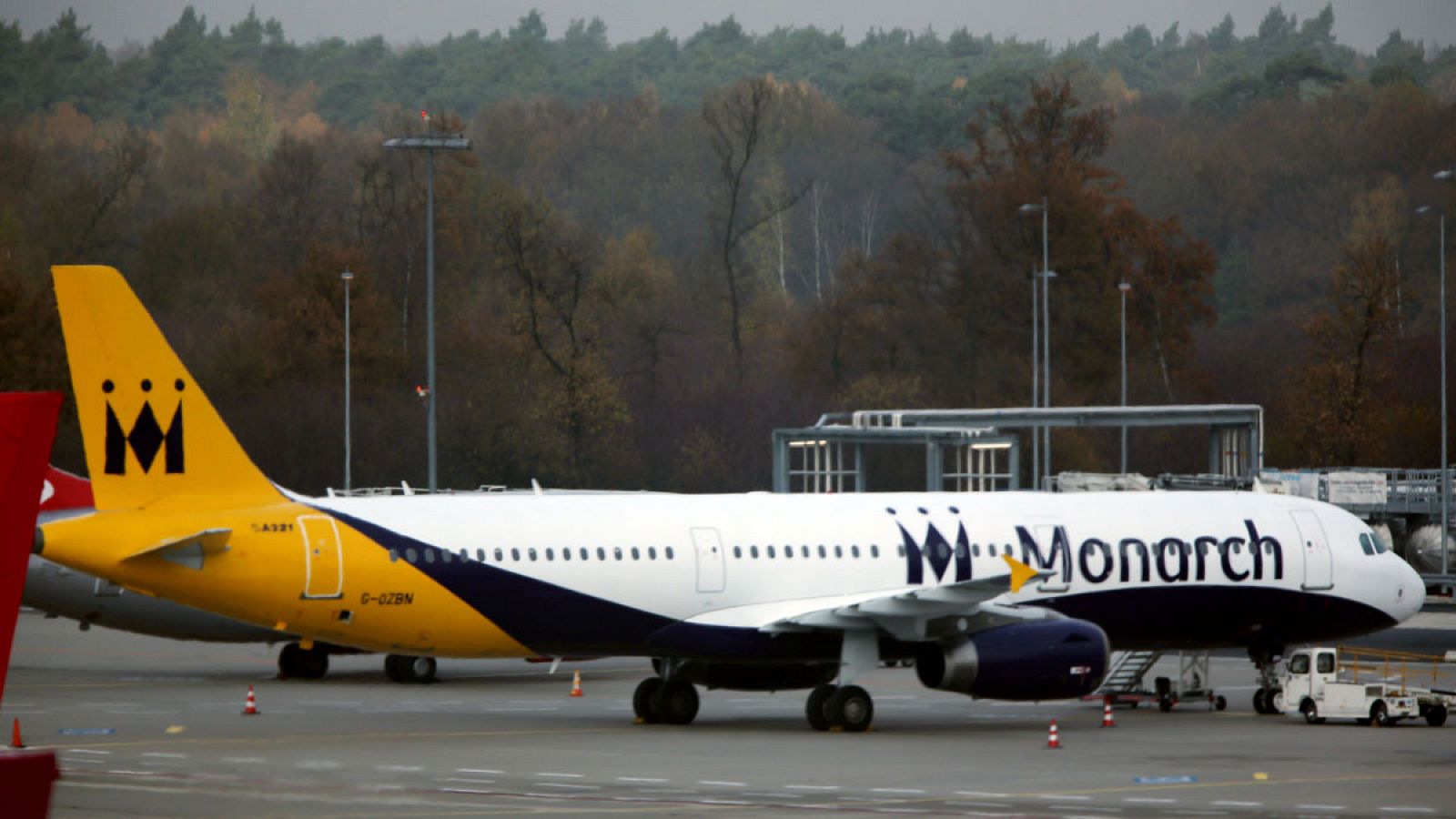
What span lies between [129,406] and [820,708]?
33.2 feet

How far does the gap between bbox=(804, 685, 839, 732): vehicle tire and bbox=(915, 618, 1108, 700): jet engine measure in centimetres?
166

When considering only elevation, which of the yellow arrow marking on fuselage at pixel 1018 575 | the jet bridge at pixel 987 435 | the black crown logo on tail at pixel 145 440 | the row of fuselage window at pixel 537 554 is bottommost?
the yellow arrow marking on fuselage at pixel 1018 575

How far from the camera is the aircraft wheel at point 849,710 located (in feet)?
97.4

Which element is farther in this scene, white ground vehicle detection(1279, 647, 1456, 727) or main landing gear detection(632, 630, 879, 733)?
white ground vehicle detection(1279, 647, 1456, 727)

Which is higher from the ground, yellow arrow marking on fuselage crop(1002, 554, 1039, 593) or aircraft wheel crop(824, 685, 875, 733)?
→ yellow arrow marking on fuselage crop(1002, 554, 1039, 593)

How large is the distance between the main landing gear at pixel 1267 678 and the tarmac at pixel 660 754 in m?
0.46

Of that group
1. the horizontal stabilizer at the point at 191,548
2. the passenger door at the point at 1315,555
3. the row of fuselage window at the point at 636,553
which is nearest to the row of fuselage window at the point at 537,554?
the row of fuselage window at the point at 636,553

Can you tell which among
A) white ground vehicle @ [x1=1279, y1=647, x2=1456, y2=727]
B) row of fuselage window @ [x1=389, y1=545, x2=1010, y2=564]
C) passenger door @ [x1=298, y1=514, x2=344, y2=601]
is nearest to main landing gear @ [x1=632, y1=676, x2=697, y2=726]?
row of fuselage window @ [x1=389, y1=545, x2=1010, y2=564]

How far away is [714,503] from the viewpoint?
31078mm

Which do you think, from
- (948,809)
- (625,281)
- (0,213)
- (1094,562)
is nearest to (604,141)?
(625,281)

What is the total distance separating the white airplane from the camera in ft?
90.6

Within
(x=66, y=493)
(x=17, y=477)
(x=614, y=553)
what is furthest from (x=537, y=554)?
(x=17, y=477)

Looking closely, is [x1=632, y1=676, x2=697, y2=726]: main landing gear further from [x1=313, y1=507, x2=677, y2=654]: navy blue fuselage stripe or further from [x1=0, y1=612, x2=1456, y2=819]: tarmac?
[x1=313, y1=507, x2=677, y2=654]: navy blue fuselage stripe

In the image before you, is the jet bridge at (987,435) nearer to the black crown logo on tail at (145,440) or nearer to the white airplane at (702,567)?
the white airplane at (702,567)
